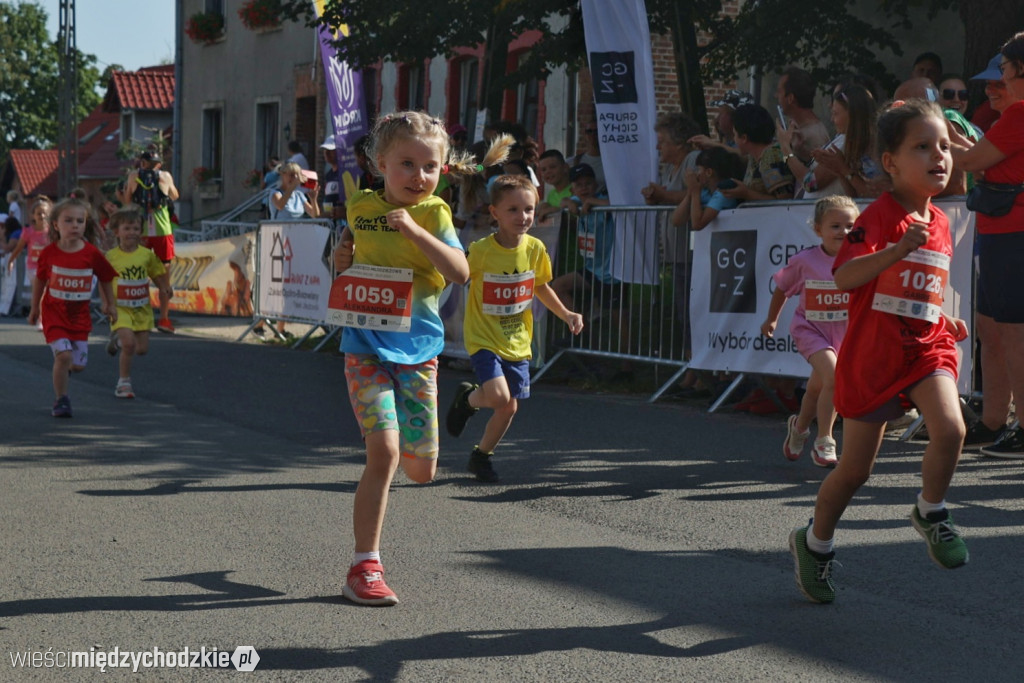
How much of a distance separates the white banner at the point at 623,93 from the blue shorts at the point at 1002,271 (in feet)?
16.6

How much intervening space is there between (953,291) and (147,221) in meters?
12.6

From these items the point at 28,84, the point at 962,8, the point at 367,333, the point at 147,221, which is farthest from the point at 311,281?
the point at 28,84

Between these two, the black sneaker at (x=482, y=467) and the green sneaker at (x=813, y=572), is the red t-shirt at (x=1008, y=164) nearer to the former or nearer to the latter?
the black sneaker at (x=482, y=467)

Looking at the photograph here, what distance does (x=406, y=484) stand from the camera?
8.02m

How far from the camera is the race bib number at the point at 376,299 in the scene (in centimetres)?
554

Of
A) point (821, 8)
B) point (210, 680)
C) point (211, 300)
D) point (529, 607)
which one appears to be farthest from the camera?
point (211, 300)

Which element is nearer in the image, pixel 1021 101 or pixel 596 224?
pixel 1021 101

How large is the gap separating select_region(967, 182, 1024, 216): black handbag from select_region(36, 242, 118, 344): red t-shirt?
6.04 meters

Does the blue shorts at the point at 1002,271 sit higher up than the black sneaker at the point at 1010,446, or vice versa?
the blue shorts at the point at 1002,271

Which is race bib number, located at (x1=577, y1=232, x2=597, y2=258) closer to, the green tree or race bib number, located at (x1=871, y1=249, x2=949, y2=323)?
race bib number, located at (x1=871, y1=249, x2=949, y2=323)

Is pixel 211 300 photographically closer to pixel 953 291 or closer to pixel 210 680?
pixel 953 291

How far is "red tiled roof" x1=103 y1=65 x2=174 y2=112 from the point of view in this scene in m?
56.3

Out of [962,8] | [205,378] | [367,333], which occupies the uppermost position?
[962,8]

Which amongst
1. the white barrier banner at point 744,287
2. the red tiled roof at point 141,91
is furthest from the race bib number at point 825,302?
the red tiled roof at point 141,91
